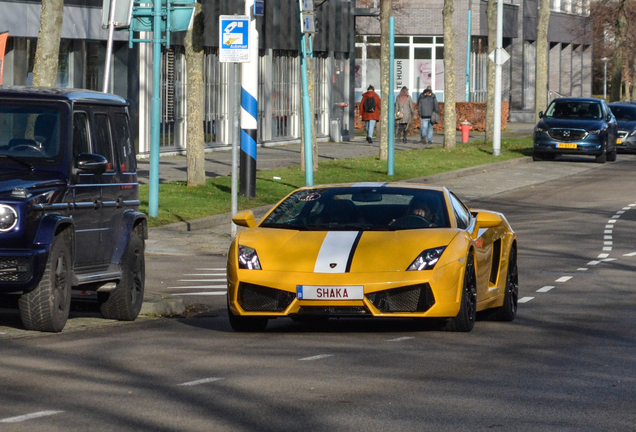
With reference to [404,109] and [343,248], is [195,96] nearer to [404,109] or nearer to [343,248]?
[343,248]

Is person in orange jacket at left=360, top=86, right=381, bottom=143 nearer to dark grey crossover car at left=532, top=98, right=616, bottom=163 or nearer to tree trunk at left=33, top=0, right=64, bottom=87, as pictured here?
dark grey crossover car at left=532, top=98, right=616, bottom=163

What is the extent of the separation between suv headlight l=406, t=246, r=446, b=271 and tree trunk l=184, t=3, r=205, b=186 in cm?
1354

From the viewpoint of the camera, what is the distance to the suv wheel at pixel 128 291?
10680 mm

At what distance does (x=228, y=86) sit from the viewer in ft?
127

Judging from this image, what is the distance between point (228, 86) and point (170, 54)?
149 inches

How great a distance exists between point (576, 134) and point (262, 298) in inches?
1122

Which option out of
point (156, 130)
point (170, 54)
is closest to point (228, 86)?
point (170, 54)

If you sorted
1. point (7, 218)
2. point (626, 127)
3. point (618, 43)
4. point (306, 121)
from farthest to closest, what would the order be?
point (618, 43)
point (626, 127)
point (306, 121)
point (7, 218)

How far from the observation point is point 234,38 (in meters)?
18.2

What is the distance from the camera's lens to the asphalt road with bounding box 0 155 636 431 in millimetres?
6371

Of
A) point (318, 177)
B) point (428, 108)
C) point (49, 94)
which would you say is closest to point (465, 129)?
point (428, 108)

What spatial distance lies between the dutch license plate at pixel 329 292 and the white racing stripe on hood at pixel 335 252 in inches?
5.4

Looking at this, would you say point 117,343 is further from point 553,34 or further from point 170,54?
point 553,34

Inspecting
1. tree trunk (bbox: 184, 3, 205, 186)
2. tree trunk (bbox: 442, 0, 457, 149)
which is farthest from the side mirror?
tree trunk (bbox: 442, 0, 457, 149)
